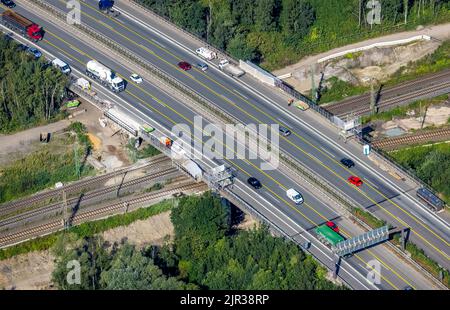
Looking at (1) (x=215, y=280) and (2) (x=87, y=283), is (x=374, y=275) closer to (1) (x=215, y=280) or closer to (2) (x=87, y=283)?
(1) (x=215, y=280)

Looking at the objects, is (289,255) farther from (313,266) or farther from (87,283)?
(87,283)
